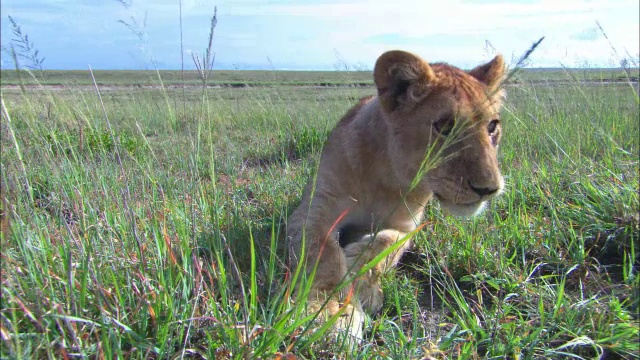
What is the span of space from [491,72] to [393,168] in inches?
A: 35.6

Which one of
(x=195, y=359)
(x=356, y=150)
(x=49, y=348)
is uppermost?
(x=356, y=150)

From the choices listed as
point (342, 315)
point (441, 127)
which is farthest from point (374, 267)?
point (441, 127)

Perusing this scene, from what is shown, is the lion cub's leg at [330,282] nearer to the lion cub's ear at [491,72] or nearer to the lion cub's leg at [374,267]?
the lion cub's leg at [374,267]

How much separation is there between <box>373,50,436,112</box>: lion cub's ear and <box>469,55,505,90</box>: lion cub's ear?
0.51 m

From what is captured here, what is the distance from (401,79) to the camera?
2.59 metres

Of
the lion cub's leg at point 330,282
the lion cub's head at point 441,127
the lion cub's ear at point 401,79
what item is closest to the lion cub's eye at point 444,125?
the lion cub's head at point 441,127

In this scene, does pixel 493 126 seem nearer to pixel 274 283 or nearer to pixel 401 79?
pixel 401 79

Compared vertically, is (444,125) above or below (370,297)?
above

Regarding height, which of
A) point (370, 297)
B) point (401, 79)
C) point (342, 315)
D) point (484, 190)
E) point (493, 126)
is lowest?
point (370, 297)

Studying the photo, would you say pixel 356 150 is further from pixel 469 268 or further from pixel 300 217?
pixel 469 268

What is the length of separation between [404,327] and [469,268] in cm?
53

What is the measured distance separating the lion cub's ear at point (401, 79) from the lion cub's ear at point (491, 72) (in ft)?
1.68

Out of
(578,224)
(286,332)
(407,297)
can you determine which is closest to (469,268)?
(407,297)

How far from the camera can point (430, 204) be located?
332cm
